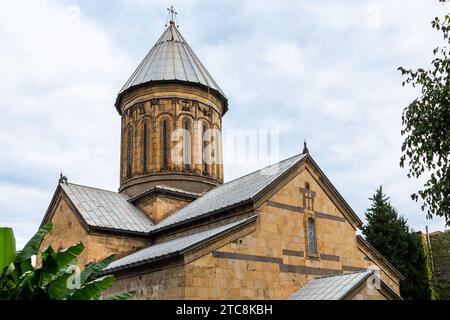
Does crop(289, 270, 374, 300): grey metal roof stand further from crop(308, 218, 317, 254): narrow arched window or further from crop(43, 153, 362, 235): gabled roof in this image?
crop(43, 153, 362, 235): gabled roof

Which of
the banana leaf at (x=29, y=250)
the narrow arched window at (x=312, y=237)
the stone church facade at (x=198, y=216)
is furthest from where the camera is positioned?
the narrow arched window at (x=312, y=237)

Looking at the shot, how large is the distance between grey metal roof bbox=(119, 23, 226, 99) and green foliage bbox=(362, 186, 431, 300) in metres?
8.58

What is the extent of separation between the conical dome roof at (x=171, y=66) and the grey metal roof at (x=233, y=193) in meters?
5.28

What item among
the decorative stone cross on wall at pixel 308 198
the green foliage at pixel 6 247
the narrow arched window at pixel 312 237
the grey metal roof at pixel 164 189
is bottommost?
the green foliage at pixel 6 247

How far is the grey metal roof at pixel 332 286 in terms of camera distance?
36.9ft

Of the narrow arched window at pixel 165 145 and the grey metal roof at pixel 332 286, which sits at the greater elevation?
the narrow arched window at pixel 165 145

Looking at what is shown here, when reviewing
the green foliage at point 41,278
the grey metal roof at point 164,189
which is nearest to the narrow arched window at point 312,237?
the grey metal roof at point 164,189

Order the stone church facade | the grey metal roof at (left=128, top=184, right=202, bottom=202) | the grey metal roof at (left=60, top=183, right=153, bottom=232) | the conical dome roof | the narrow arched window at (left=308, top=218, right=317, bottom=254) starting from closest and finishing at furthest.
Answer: the stone church facade, the narrow arched window at (left=308, top=218, right=317, bottom=254), the grey metal roof at (left=60, top=183, right=153, bottom=232), the grey metal roof at (left=128, top=184, right=202, bottom=202), the conical dome roof

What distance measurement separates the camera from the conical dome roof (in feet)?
65.9

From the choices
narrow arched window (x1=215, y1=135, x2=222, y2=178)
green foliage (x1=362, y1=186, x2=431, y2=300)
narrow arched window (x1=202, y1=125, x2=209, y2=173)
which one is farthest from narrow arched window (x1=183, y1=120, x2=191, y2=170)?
green foliage (x1=362, y1=186, x2=431, y2=300)

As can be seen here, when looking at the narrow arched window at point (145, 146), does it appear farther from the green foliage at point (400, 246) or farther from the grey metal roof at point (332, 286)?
the green foliage at point (400, 246)

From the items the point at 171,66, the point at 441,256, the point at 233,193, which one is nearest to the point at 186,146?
the point at 171,66

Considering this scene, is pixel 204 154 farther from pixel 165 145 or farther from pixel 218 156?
pixel 165 145

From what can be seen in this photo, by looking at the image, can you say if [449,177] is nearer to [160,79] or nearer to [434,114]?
[434,114]
